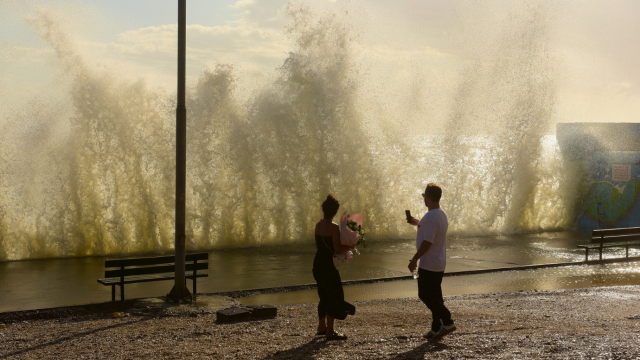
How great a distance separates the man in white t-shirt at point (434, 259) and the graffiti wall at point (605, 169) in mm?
17171

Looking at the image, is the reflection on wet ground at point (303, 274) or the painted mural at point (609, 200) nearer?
the reflection on wet ground at point (303, 274)

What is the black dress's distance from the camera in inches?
217

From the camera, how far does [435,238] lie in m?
5.41

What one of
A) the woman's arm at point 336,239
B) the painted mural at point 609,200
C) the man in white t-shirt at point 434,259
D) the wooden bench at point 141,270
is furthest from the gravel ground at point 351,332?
the painted mural at point 609,200

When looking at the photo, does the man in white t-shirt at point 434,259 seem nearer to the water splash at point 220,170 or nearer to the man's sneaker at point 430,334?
the man's sneaker at point 430,334

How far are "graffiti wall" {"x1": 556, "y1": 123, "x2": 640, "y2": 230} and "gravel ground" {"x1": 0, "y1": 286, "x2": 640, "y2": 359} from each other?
43.5 ft

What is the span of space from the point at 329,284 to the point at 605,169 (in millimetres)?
18237

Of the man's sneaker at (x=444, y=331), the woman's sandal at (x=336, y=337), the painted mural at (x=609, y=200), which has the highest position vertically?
the painted mural at (x=609, y=200)

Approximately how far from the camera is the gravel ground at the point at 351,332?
4992mm

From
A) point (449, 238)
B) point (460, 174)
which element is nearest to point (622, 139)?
point (460, 174)

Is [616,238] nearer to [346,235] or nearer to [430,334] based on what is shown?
[430,334]

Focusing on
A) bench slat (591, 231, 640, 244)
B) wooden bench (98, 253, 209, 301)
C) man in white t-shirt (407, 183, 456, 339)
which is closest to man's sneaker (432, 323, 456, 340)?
man in white t-shirt (407, 183, 456, 339)

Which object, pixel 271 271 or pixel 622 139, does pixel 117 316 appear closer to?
pixel 271 271

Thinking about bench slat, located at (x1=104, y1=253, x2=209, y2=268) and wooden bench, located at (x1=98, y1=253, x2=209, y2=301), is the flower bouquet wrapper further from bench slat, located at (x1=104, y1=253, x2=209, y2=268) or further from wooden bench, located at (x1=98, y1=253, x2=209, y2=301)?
bench slat, located at (x1=104, y1=253, x2=209, y2=268)
